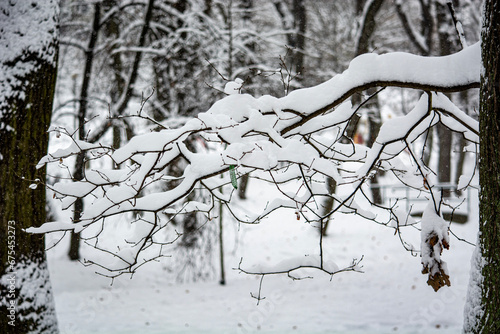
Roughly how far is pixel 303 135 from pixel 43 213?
9.42 ft

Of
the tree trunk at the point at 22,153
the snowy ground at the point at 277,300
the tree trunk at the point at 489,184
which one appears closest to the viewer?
the tree trunk at the point at 489,184

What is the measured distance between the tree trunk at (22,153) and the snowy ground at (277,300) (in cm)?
325

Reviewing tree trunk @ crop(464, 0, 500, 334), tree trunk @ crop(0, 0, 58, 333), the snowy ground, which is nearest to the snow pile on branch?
tree trunk @ crop(464, 0, 500, 334)

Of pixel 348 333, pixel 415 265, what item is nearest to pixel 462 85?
pixel 348 333

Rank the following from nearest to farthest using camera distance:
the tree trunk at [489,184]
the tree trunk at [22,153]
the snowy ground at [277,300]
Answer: the tree trunk at [489,184], the tree trunk at [22,153], the snowy ground at [277,300]

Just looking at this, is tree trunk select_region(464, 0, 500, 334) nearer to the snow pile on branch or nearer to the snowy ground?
the snow pile on branch

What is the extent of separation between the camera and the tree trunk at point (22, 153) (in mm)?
4020

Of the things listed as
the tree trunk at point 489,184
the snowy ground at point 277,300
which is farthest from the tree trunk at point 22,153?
the tree trunk at point 489,184

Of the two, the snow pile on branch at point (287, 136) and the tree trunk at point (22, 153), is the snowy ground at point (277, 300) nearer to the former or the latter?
the tree trunk at point (22, 153)

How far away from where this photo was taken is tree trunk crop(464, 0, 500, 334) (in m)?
2.46

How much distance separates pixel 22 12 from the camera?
412 centimetres

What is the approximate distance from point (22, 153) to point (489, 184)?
12.5 ft

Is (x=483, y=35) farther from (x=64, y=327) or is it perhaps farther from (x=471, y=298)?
(x=64, y=327)

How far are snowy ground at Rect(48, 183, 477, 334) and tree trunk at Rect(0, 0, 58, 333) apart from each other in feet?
10.7
